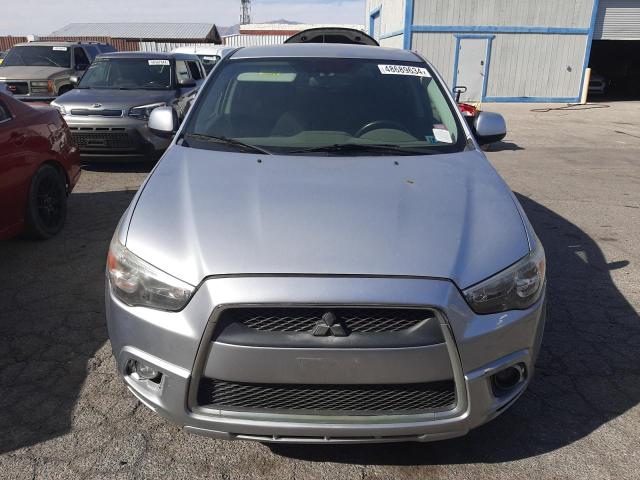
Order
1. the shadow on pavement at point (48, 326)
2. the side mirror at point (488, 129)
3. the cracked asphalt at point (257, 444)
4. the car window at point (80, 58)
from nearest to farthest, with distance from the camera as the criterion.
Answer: the cracked asphalt at point (257, 444) < the shadow on pavement at point (48, 326) < the side mirror at point (488, 129) < the car window at point (80, 58)

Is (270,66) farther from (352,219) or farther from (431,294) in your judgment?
(431,294)

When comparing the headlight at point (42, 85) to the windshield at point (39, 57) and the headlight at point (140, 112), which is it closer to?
the windshield at point (39, 57)

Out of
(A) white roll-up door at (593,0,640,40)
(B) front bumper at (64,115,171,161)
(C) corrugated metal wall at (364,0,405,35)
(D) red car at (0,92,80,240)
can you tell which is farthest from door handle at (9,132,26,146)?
(A) white roll-up door at (593,0,640,40)

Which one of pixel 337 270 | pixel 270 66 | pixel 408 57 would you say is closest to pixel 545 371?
pixel 337 270

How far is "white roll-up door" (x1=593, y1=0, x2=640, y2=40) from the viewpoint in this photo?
2030 centimetres

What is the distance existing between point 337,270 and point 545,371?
174 cm

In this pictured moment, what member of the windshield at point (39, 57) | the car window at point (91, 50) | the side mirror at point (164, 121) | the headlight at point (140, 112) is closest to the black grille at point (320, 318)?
the side mirror at point (164, 121)

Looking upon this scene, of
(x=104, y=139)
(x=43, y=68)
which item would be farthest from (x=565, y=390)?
(x=43, y=68)

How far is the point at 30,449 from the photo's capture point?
238 cm

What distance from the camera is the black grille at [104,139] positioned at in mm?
7217

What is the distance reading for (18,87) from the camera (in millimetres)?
10180

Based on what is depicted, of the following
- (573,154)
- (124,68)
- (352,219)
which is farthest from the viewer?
(573,154)

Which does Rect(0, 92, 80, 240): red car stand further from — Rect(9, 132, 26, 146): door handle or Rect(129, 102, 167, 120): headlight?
Rect(129, 102, 167, 120): headlight

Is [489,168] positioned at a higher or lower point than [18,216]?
higher
